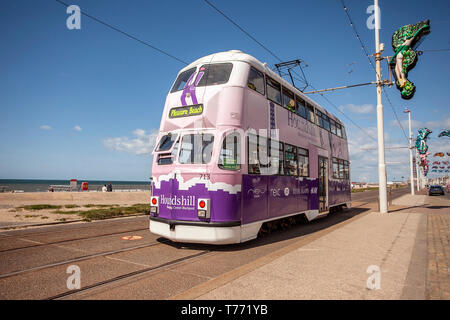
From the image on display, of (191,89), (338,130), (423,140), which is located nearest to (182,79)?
(191,89)

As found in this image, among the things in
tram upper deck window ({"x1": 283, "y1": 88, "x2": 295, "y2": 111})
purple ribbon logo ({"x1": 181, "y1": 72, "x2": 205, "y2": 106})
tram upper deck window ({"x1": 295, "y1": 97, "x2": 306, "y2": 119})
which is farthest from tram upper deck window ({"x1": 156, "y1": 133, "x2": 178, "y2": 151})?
tram upper deck window ({"x1": 295, "y1": 97, "x2": 306, "y2": 119})

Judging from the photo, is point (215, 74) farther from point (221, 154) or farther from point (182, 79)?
point (221, 154)

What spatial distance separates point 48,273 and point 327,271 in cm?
476

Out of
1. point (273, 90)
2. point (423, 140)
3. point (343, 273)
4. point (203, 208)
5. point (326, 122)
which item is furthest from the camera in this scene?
point (423, 140)

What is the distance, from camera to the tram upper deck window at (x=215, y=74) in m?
6.88

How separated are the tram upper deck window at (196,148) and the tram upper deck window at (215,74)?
1380mm

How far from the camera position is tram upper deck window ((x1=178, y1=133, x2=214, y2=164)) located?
6.50 m

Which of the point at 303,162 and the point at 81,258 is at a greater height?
the point at 303,162

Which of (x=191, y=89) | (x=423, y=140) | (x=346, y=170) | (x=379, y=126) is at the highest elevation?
(x=423, y=140)

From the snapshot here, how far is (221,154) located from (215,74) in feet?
7.02

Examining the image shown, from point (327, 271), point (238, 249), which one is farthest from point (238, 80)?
point (327, 271)

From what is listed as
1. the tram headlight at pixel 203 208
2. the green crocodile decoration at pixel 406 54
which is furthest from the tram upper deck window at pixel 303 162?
the green crocodile decoration at pixel 406 54

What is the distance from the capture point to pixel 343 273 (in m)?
4.61
